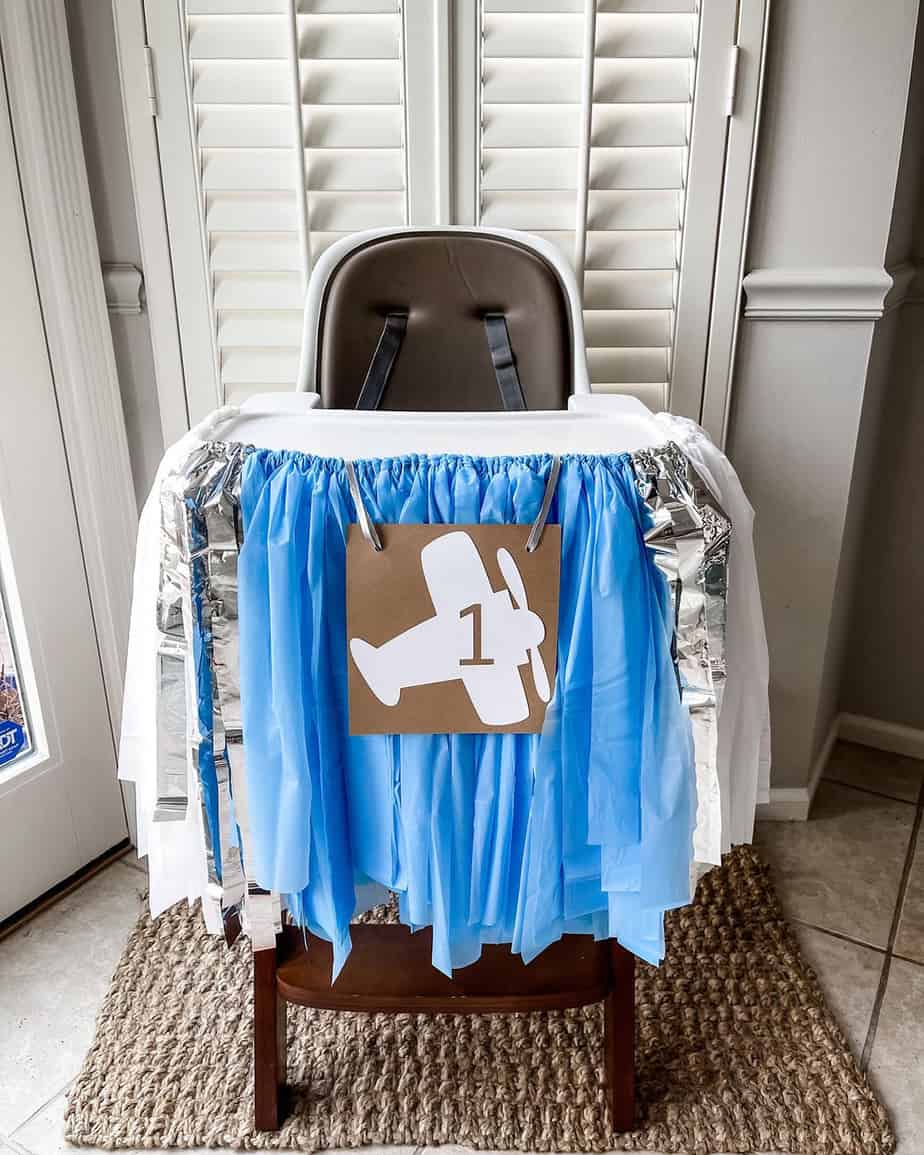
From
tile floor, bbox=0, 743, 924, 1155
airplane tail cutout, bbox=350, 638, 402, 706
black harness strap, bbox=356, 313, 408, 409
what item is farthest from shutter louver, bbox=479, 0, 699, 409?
tile floor, bbox=0, 743, 924, 1155

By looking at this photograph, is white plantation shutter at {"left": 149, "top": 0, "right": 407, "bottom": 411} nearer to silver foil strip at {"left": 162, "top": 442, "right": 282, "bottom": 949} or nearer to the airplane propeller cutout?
silver foil strip at {"left": 162, "top": 442, "right": 282, "bottom": 949}

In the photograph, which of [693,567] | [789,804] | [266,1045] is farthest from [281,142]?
[789,804]

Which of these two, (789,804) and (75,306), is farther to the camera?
(789,804)

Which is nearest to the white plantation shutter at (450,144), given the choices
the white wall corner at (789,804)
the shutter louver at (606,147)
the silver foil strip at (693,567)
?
the shutter louver at (606,147)

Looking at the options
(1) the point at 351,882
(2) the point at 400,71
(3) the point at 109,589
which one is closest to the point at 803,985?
(1) the point at 351,882

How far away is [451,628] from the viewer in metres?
0.76

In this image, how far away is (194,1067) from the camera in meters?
1.12

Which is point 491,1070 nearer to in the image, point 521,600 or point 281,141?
point 521,600

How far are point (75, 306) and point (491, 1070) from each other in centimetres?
120

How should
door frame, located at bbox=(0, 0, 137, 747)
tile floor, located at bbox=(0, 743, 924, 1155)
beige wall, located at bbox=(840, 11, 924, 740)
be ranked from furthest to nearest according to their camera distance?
1. beige wall, located at bbox=(840, 11, 924, 740)
2. door frame, located at bbox=(0, 0, 137, 747)
3. tile floor, located at bbox=(0, 743, 924, 1155)

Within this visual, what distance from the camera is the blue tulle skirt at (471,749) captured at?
2.38 ft

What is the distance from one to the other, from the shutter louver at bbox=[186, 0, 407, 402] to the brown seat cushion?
16cm

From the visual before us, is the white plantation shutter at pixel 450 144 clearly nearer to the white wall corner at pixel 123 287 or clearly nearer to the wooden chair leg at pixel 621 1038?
the white wall corner at pixel 123 287

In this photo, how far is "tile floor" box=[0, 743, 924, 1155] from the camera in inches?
43.3
